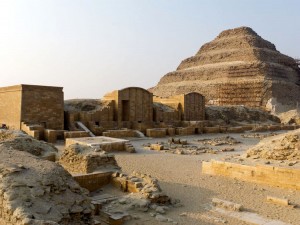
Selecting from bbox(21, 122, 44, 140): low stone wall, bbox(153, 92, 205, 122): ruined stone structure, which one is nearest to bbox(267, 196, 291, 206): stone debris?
bbox(21, 122, 44, 140): low stone wall

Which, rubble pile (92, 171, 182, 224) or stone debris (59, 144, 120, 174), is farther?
stone debris (59, 144, 120, 174)

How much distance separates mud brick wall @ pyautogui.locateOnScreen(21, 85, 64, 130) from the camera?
1941 centimetres

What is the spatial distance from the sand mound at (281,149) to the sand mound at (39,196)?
22.6 ft

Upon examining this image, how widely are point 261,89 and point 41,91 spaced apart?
4184cm

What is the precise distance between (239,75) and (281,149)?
171 ft

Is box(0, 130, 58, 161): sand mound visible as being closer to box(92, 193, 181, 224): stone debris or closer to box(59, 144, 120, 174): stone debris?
box(59, 144, 120, 174): stone debris

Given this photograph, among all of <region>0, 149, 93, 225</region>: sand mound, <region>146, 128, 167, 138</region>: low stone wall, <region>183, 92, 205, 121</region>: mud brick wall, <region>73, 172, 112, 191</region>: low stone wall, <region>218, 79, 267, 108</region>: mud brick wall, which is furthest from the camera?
<region>218, 79, 267, 108</region>: mud brick wall

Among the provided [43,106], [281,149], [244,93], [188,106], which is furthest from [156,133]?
Result: [244,93]

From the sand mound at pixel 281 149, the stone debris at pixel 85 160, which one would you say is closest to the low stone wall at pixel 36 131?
the stone debris at pixel 85 160

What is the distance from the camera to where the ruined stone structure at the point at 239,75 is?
52.6 meters

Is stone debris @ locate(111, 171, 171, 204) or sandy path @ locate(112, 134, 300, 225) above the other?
stone debris @ locate(111, 171, 171, 204)

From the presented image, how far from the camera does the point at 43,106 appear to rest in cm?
2000

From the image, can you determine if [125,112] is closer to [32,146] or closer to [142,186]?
[32,146]

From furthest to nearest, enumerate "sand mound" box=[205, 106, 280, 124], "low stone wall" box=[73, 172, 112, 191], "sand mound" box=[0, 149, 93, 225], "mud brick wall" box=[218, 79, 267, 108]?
"mud brick wall" box=[218, 79, 267, 108], "sand mound" box=[205, 106, 280, 124], "low stone wall" box=[73, 172, 112, 191], "sand mound" box=[0, 149, 93, 225]
